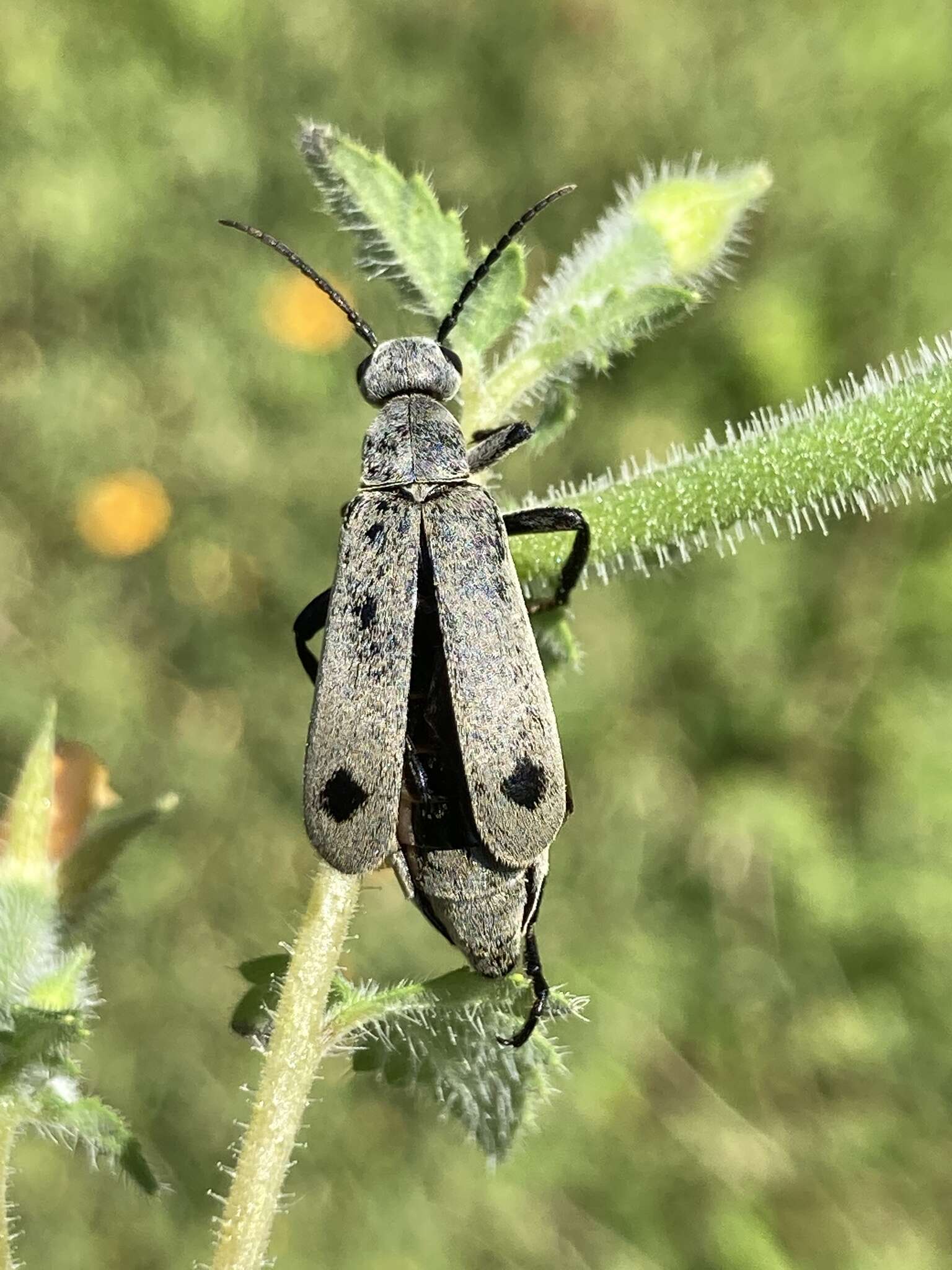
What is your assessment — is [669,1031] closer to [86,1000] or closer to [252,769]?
[252,769]

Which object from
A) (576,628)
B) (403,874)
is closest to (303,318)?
(576,628)

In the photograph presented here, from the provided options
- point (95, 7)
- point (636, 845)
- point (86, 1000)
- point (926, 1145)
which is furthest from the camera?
point (95, 7)

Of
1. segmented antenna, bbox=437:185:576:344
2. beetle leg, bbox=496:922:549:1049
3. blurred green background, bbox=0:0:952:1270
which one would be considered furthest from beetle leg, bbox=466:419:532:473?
blurred green background, bbox=0:0:952:1270

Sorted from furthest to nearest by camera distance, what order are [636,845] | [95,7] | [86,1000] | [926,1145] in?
[95,7], [636,845], [926,1145], [86,1000]

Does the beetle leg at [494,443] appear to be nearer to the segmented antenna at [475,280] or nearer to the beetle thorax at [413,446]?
the beetle thorax at [413,446]

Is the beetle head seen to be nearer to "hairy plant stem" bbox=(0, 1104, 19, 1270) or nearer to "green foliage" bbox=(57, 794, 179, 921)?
"green foliage" bbox=(57, 794, 179, 921)

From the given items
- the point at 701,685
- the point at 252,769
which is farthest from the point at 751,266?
the point at 252,769
